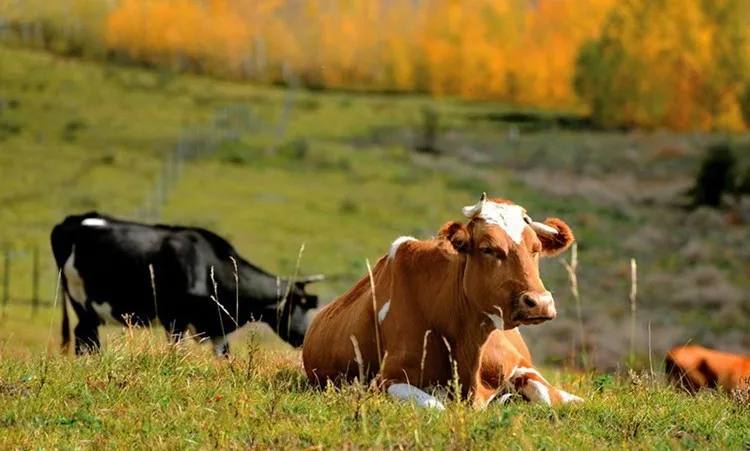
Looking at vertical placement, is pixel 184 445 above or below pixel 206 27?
above

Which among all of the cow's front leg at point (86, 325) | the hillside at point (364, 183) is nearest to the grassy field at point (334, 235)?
the hillside at point (364, 183)

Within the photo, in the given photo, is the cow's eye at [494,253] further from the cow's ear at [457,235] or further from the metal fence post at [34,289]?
the metal fence post at [34,289]

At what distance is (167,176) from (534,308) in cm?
5799

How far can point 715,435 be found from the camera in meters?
8.05

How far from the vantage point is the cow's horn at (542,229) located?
944 cm

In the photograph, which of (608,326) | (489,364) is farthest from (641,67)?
(489,364)

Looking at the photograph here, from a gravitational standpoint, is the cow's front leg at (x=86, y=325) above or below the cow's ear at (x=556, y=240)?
below

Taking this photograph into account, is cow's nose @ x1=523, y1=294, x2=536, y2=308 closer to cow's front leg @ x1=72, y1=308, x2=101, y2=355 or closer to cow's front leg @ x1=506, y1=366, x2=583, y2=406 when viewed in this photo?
cow's front leg @ x1=506, y1=366, x2=583, y2=406

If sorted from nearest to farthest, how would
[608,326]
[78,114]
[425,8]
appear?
[608,326], [78,114], [425,8]

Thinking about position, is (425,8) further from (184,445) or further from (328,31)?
(184,445)

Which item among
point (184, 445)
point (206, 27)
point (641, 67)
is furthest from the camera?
point (206, 27)

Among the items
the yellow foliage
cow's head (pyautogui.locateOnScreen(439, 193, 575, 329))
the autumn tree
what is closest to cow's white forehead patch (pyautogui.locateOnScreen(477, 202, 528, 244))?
cow's head (pyautogui.locateOnScreen(439, 193, 575, 329))

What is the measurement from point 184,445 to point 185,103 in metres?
86.3

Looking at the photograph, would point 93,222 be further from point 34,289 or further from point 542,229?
point 34,289
